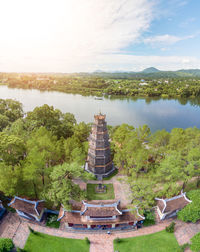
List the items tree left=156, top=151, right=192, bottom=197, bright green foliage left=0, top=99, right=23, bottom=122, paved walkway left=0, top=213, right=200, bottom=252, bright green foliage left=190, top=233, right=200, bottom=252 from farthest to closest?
bright green foliage left=0, top=99, right=23, bottom=122
tree left=156, top=151, right=192, bottom=197
paved walkway left=0, top=213, right=200, bottom=252
bright green foliage left=190, top=233, right=200, bottom=252

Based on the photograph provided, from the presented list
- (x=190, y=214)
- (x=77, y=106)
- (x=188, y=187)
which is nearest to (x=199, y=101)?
(x=77, y=106)

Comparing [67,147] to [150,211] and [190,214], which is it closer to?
[150,211]

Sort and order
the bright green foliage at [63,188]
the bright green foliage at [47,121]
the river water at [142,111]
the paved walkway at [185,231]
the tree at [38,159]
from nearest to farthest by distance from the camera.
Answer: the paved walkway at [185,231] < the bright green foliage at [63,188] < the tree at [38,159] < the bright green foliage at [47,121] < the river water at [142,111]

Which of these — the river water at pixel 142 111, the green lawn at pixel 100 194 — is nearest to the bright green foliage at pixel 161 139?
the green lawn at pixel 100 194

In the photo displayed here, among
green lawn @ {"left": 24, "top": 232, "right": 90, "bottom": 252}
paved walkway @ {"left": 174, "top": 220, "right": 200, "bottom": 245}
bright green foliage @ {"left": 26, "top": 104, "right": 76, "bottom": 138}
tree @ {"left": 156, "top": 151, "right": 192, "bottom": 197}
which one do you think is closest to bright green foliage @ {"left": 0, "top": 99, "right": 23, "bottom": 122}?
bright green foliage @ {"left": 26, "top": 104, "right": 76, "bottom": 138}

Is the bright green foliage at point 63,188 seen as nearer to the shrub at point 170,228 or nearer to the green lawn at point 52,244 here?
the green lawn at point 52,244

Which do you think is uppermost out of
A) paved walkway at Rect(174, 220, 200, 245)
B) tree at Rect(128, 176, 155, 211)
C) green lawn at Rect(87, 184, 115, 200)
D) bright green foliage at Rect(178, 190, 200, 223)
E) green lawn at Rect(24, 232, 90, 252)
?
tree at Rect(128, 176, 155, 211)

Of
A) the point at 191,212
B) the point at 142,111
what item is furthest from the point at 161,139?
the point at 142,111

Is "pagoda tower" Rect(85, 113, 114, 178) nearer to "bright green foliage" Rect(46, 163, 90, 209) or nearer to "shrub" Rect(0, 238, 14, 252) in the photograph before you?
"bright green foliage" Rect(46, 163, 90, 209)
